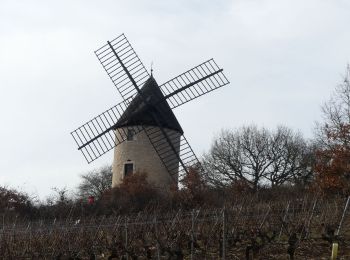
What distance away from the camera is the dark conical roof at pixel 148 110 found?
83.0ft

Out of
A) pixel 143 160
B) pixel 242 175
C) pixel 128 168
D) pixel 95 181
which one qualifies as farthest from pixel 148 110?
pixel 95 181

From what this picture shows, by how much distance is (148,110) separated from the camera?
996 inches

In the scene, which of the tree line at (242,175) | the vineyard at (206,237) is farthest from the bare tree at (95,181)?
the vineyard at (206,237)

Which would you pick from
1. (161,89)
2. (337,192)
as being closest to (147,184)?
(161,89)

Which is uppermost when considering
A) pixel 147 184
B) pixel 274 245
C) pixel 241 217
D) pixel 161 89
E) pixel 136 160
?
pixel 161 89

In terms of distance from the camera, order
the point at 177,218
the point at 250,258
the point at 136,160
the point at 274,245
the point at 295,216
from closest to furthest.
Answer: the point at 250,258
the point at 274,245
the point at 177,218
the point at 295,216
the point at 136,160

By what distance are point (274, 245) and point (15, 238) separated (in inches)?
269

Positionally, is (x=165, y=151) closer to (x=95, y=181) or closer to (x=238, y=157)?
(x=238, y=157)

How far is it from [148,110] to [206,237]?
48.8ft

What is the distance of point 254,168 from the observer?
36781 mm

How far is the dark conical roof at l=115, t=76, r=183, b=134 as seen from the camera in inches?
996

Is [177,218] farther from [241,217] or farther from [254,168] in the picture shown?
[254,168]

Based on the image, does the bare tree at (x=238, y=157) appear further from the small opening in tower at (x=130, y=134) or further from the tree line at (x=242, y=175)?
the small opening in tower at (x=130, y=134)

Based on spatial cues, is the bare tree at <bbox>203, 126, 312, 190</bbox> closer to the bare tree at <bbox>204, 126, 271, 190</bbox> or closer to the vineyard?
the bare tree at <bbox>204, 126, 271, 190</bbox>
